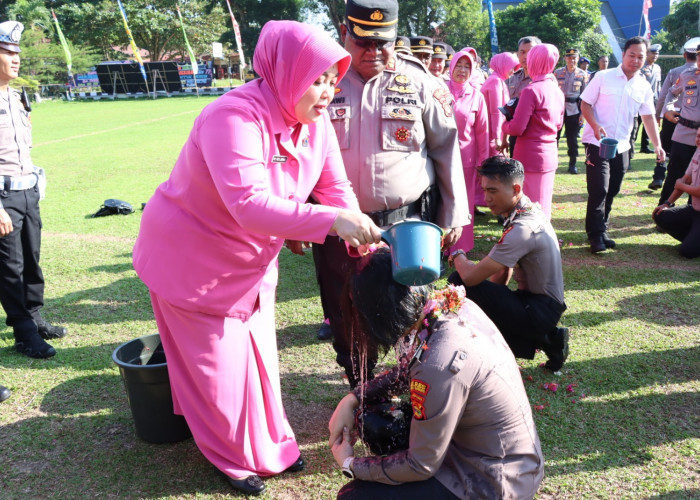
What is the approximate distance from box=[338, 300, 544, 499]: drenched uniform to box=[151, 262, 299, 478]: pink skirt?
74 cm

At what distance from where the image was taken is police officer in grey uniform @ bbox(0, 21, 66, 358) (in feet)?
12.1

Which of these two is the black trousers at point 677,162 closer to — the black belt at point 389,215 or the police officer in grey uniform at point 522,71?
the police officer in grey uniform at point 522,71

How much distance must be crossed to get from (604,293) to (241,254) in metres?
3.64

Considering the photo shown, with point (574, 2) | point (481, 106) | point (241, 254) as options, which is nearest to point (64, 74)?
point (574, 2)

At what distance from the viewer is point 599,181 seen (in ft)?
18.7

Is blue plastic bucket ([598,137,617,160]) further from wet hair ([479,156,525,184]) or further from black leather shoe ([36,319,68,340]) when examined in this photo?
black leather shoe ([36,319,68,340])

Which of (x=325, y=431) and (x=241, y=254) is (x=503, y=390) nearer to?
(x=241, y=254)

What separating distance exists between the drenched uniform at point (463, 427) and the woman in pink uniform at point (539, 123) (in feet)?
12.9

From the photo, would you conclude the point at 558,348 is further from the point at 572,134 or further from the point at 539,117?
the point at 572,134


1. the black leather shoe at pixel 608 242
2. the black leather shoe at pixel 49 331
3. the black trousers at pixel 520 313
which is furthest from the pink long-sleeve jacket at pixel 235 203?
the black leather shoe at pixel 608 242

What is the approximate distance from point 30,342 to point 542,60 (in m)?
5.08

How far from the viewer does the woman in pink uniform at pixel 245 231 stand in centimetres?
199

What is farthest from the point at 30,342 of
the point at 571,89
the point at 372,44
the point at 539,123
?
the point at 571,89

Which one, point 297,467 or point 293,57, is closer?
point 293,57
